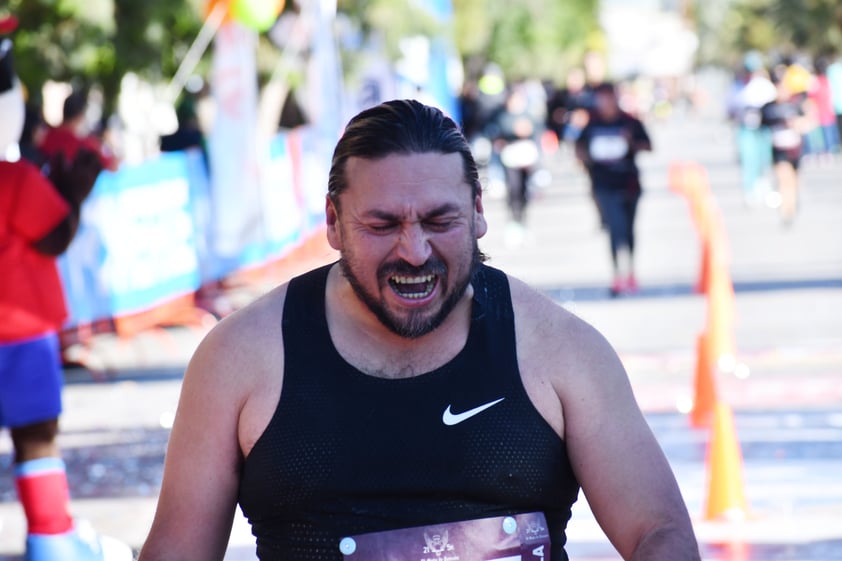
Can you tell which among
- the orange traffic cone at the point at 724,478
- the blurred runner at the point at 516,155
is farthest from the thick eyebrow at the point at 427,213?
the blurred runner at the point at 516,155

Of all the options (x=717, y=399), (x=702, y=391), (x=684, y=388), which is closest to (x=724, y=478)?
(x=717, y=399)

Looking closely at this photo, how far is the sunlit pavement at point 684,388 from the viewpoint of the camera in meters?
7.57

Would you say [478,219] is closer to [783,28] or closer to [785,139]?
[785,139]

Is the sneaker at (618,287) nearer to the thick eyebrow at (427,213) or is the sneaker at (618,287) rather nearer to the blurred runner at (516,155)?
the blurred runner at (516,155)

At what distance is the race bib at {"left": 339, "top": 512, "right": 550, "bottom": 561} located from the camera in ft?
10.4

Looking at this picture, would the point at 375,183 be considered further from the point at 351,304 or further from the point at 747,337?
the point at 747,337

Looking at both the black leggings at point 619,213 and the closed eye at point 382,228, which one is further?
the black leggings at point 619,213

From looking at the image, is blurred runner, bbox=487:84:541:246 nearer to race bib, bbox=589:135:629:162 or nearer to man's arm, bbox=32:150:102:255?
race bib, bbox=589:135:629:162

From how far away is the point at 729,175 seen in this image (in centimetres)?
3638

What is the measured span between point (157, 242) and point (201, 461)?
36.6ft

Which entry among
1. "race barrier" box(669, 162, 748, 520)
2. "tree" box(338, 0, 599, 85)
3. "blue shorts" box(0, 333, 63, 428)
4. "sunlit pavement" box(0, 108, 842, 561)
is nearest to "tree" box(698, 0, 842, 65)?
"tree" box(338, 0, 599, 85)

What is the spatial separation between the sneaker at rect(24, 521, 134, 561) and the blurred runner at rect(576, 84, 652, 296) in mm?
9949

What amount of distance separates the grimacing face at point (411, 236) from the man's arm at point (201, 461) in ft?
0.97

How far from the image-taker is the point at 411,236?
3.23m
